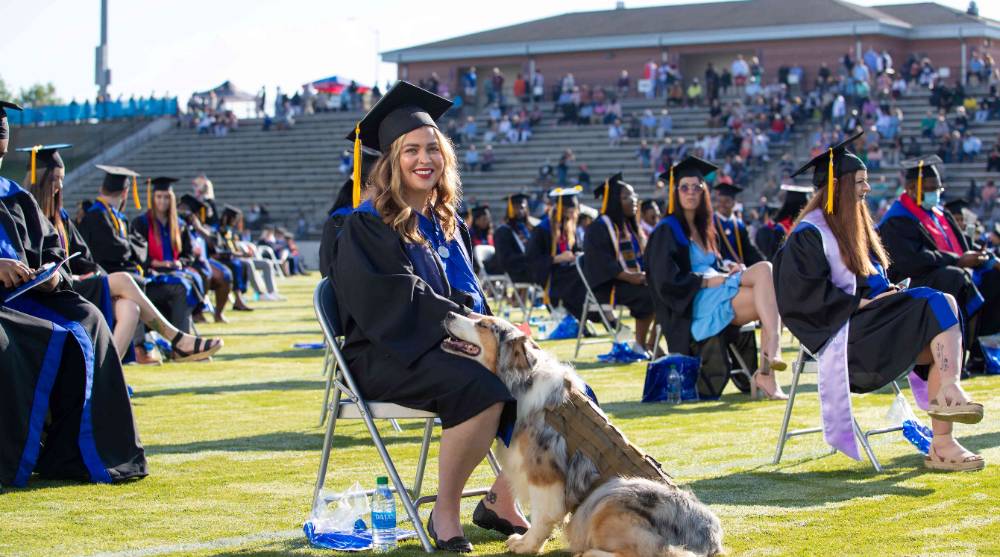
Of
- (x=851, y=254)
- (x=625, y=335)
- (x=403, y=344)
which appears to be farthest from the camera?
(x=625, y=335)

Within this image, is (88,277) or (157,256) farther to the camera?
(157,256)

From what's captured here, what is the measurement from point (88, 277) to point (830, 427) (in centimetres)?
507

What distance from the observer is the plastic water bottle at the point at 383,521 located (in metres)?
4.66

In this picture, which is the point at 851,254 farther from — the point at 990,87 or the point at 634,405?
the point at 990,87

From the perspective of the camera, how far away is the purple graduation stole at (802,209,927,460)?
6160mm

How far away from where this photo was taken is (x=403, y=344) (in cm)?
464

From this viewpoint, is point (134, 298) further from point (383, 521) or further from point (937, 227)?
point (937, 227)

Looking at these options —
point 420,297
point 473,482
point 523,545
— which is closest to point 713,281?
point 473,482

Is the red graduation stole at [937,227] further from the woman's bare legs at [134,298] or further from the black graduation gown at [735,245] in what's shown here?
the woman's bare legs at [134,298]

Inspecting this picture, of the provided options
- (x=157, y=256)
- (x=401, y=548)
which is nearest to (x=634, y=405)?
(x=401, y=548)

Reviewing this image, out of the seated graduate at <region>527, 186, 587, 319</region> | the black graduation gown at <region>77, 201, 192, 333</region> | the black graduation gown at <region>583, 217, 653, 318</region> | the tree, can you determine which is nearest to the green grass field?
the black graduation gown at <region>77, 201, 192, 333</region>

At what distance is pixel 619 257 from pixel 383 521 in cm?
766

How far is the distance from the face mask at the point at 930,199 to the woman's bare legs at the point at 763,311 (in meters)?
1.96

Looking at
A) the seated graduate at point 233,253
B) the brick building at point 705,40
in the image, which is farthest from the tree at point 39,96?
the seated graduate at point 233,253
